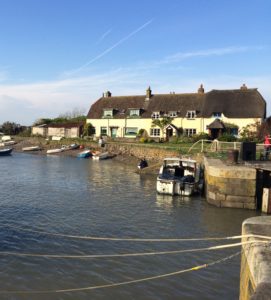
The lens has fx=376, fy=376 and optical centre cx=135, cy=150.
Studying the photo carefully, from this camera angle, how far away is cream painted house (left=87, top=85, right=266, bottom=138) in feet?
173

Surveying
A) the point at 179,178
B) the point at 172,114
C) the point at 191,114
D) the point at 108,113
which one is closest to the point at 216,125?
the point at 191,114

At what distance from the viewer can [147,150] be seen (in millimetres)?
46969

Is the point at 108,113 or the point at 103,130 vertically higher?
the point at 108,113

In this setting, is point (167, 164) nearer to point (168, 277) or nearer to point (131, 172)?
point (131, 172)

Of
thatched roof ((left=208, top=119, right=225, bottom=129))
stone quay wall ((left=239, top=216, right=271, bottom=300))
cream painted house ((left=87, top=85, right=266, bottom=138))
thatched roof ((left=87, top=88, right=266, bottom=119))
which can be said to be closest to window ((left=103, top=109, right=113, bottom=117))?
cream painted house ((left=87, top=85, right=266, bottom=138))

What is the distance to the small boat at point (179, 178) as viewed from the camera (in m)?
23.8

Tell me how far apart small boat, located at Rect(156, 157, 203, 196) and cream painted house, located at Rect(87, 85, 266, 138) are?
85.2 feet

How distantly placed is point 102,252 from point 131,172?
79.9 ft

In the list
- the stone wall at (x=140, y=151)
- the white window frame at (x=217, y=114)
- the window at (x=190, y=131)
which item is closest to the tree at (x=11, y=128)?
the stone wall at (x=140, y=151)

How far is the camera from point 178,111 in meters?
57.8

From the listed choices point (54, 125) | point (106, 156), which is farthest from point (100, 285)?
point (54, 125)

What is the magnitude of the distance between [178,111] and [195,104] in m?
2.78

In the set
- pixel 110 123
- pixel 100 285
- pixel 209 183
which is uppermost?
pixel 110 123

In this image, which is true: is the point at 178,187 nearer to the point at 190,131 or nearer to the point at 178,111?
the point at 190,131
